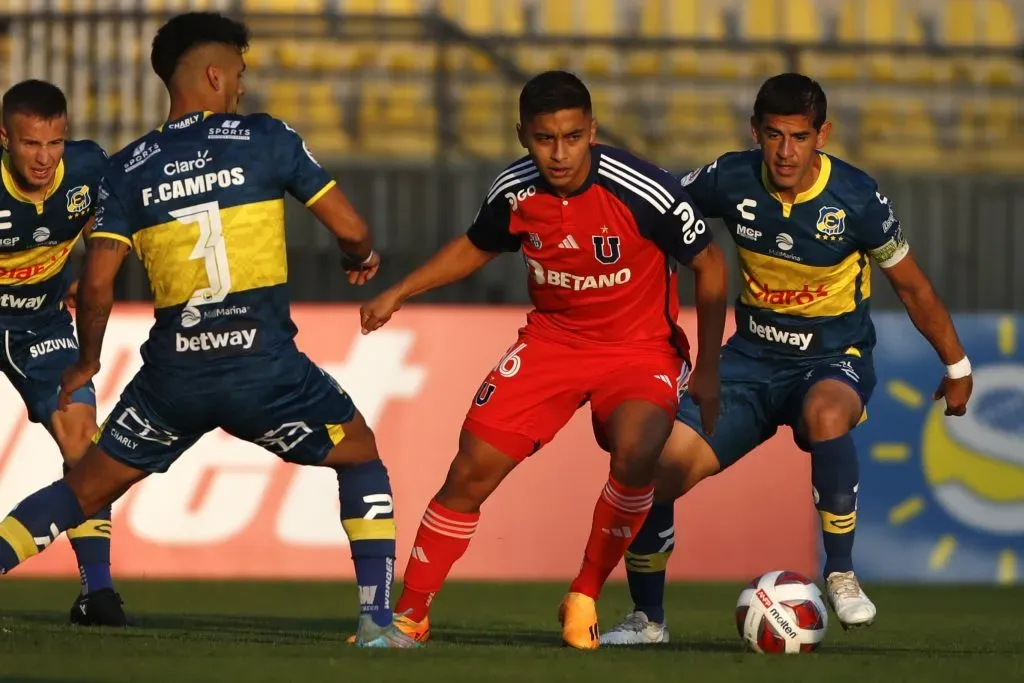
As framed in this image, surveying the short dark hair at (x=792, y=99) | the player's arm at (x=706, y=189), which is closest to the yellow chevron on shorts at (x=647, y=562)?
the player's arm at (x=706, y=189)

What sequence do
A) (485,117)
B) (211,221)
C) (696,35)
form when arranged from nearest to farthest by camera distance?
(211,221) < (485,117) < (696,35)

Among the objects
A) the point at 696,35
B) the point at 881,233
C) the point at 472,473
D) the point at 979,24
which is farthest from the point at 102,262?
the point at 979,24

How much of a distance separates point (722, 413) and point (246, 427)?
7.09 ft

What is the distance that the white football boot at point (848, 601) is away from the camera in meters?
6.96

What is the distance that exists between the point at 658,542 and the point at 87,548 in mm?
2354

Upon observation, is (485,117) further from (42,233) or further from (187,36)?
(187,36)

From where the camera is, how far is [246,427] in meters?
6.43

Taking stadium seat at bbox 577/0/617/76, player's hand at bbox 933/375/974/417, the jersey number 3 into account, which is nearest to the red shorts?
the jersey number 3

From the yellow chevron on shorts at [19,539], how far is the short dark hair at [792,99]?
316 centimetres

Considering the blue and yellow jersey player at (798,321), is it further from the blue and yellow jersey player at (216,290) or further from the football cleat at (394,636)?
the blue and yellow jersey player at (216,290)

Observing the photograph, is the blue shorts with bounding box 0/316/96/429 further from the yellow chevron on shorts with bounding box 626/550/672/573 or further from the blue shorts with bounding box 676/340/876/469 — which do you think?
the blue shorts with bounding box 676/340/876/469

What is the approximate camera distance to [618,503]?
6.84 metres

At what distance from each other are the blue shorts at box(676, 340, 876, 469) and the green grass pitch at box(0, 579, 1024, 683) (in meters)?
0.81

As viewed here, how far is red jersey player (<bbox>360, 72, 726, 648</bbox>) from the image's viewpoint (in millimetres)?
6738
